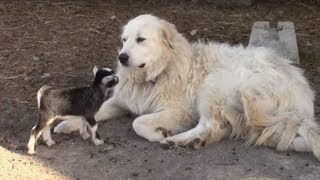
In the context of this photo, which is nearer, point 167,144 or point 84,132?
point 167,144

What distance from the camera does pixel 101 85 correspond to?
15.9 feet

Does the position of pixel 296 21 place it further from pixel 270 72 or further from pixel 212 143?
pixel 212 143

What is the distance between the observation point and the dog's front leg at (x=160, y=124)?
505 cm

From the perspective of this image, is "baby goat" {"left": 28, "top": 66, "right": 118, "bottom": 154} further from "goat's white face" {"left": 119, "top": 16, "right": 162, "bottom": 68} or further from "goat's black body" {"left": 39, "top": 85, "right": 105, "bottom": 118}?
"goat's white face" {"left": 119, "top": 16, "right": 162, "bottom": 68}

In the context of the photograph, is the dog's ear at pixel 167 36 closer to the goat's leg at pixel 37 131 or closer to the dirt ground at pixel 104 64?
the dirt ground at pixel 104 64

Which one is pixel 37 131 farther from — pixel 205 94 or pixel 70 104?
pixel 205 94

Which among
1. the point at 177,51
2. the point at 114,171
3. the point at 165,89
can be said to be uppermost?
the point at 177,51

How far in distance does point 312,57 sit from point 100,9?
12.1ft

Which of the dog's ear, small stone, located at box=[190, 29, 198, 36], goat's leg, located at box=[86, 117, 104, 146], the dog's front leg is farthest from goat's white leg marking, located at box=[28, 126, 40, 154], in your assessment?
small stone, located at box=[190, 29, 198, 36]

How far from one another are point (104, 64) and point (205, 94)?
6.76 ft

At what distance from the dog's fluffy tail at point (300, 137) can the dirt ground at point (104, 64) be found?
75mm

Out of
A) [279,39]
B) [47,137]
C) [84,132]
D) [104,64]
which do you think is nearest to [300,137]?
[84,132]

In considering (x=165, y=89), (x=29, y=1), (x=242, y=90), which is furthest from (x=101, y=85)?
(x=29, y=1)

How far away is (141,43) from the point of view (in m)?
5.23
